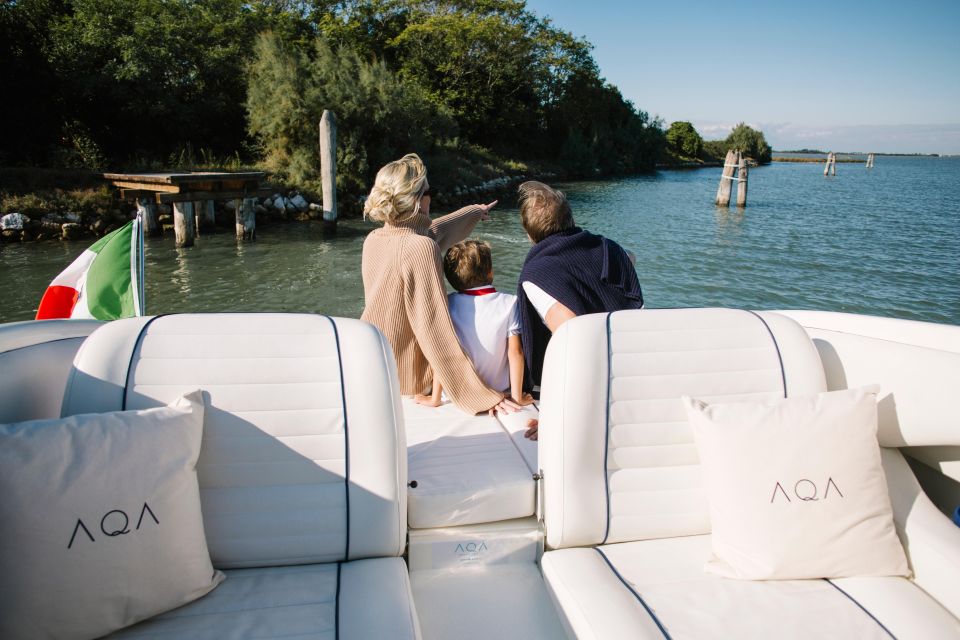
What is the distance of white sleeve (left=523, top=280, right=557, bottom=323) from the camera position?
2.56m

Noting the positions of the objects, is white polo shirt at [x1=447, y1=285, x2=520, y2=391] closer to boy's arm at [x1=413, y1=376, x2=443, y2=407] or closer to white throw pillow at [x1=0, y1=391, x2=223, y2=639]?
boy's arm at [x1=413, y1=376, x2=443, y2=407]

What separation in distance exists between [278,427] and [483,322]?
1.19m

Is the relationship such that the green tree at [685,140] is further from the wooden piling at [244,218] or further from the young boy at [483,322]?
the young boy at [483,322]

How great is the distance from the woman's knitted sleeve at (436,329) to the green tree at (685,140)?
6734 cm

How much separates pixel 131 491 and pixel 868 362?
7.49 ft

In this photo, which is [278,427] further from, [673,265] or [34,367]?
[673,265]

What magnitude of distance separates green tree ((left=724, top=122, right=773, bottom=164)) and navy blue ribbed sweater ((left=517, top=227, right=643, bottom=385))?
262 feet

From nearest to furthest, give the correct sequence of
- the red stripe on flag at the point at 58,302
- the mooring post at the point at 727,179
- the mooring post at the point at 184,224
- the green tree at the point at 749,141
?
the red stripe on flag at the point at 58,302, the mooring post at the point at 184,224, the mooring post at the point at 727,179, the green tree at the point at 749,141

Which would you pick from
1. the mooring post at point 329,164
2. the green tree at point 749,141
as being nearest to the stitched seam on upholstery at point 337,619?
the mooring post at point 329,164

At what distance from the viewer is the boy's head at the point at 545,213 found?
8.75ft

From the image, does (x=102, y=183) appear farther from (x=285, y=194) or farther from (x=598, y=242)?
(x=598, y=242)

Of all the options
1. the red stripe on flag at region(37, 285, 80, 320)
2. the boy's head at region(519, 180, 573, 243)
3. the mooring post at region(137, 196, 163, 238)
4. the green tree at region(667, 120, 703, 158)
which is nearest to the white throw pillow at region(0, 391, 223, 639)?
the boy's head at region(519, 180, 573, 243)

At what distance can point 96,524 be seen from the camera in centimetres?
142

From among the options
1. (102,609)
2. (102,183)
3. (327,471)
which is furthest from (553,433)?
(102,183)
